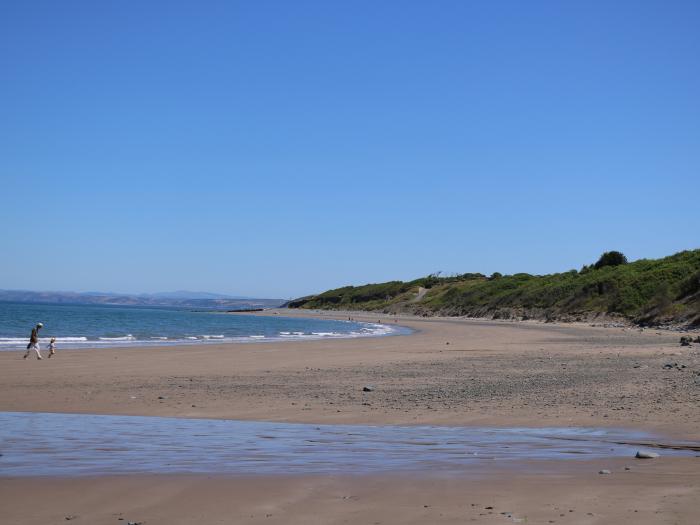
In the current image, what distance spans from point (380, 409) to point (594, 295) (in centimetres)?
6425

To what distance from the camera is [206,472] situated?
750 centimetres

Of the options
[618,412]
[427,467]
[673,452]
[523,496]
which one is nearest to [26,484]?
[427,467]

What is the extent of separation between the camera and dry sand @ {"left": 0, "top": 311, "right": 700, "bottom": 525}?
5.95 m

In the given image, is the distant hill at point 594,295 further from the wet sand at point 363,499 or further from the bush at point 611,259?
the wet sand at point 363,499

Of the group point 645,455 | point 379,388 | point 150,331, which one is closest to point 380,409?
point 379,388

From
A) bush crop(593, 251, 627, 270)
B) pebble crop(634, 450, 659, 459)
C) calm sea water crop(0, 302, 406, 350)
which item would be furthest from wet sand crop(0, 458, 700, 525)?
bush crop(593, 251, 627, 270)

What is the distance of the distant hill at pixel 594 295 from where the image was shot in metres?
54.1

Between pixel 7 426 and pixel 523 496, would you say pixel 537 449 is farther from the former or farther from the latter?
pixel 7 426

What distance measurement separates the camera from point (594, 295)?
72438mm

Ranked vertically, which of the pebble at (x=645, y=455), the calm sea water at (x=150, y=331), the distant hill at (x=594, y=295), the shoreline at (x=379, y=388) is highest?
the distant hill at (x=594, y=295)

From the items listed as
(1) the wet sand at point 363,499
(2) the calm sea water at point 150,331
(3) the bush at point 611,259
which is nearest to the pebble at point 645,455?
(1) the wet sand at point 363,499

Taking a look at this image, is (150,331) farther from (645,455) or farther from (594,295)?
(645,455)

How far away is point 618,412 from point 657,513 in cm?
686

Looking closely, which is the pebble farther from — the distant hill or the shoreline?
the distant hill
